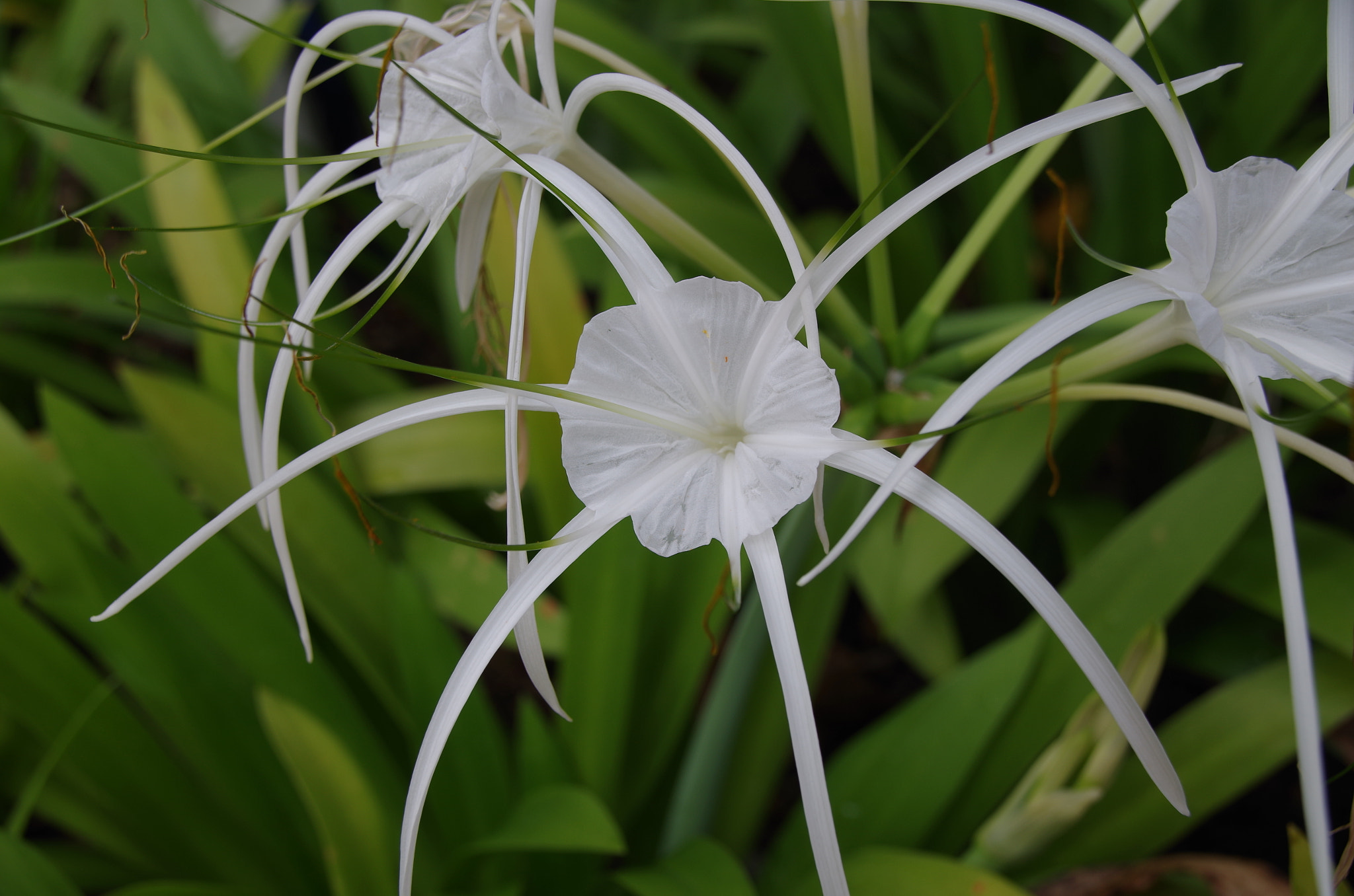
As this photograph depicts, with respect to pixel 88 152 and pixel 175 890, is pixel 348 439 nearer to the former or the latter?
pixel 175 890

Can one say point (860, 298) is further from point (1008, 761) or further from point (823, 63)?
point (1008, 761)

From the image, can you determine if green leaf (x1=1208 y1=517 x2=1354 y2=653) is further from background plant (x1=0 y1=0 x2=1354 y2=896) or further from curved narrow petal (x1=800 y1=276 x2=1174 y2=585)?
curved narrow petal (x1=800 y1=276 x2=1174 y2=585)

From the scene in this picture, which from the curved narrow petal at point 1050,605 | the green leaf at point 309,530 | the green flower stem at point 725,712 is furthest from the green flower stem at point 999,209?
the green leaf at point 309,530

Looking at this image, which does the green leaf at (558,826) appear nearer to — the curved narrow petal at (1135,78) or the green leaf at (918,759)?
the green leaf at (918,759)

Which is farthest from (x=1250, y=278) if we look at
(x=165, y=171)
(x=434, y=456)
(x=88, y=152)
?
(x=88, y=152)

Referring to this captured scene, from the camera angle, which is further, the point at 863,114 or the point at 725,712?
the point at 725,712
